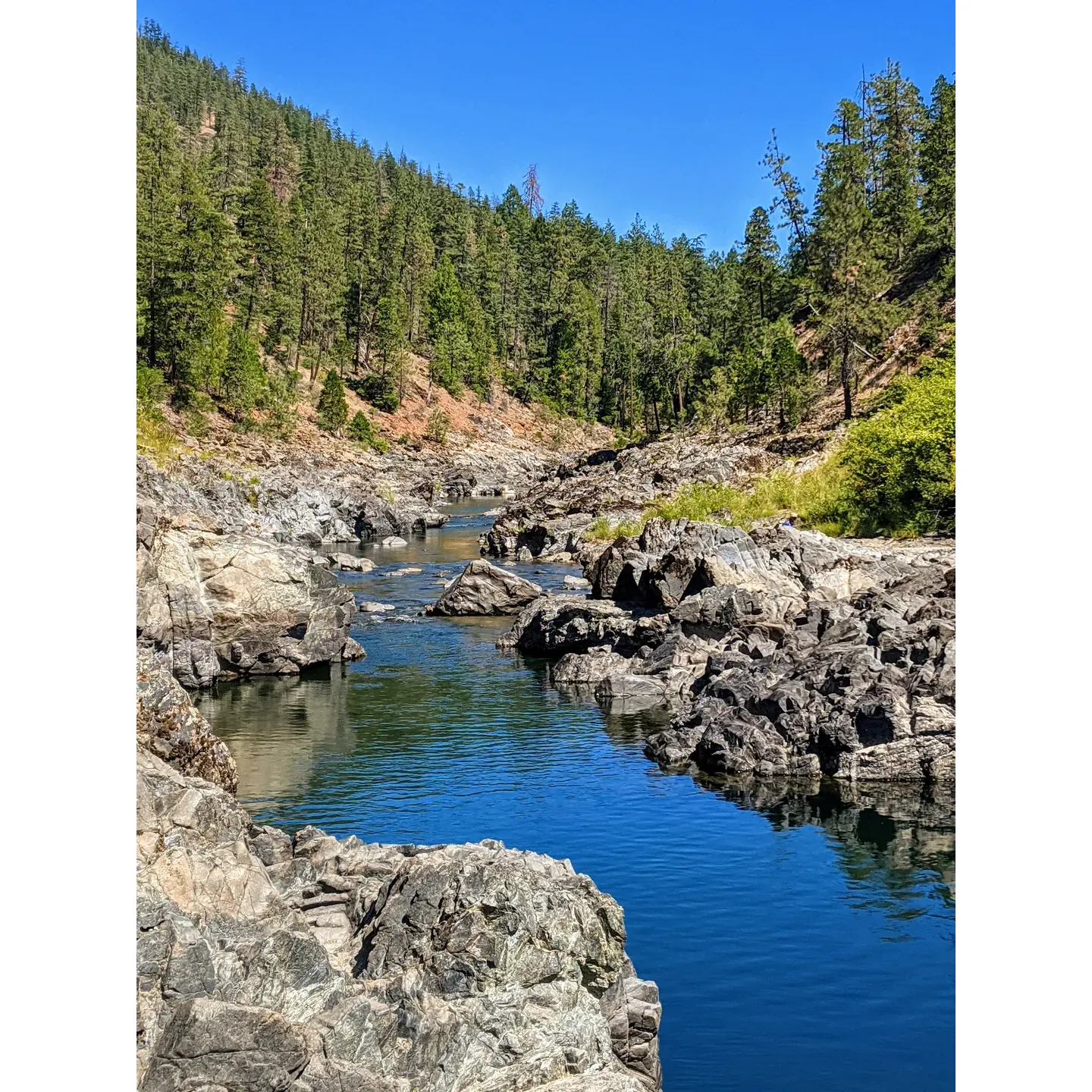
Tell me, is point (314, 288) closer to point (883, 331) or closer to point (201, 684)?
point (883, 331)

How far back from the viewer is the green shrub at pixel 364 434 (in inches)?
3930

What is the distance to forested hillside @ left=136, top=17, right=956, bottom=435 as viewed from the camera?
78.9 metres

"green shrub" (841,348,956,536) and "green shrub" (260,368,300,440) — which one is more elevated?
"green shrub" (260,368,300,440)

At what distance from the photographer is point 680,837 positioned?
2269cm

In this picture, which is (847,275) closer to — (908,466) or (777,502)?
(777,502)

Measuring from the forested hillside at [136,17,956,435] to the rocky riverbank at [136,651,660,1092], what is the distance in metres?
39.2

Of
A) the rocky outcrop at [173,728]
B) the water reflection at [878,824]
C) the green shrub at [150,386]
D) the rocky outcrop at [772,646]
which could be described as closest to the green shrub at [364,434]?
the green shrub at [150,386]

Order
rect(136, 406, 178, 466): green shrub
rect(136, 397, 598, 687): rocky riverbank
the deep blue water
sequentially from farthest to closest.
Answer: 1. rect(136, 406, 178, 466): green shrub
2. rect(136, 397, 598, 687): rocky riverbank
3. the deep blue water

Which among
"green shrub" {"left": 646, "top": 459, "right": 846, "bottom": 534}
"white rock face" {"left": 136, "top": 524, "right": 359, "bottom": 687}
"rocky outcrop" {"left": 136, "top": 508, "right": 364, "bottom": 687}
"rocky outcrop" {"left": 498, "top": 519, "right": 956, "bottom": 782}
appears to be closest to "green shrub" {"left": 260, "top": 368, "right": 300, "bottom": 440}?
"green shrub" {"left": 646, "top": 459, "right": 846, "bottom": 534}

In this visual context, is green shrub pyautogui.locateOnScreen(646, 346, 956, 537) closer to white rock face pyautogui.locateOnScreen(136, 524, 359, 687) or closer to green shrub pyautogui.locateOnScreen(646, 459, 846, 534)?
green shrub pyautogui.locateOnScreen(646, 459, 846, 534)

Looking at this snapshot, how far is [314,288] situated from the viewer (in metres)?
107

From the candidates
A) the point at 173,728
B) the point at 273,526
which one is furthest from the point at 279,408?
the point at 173,728
